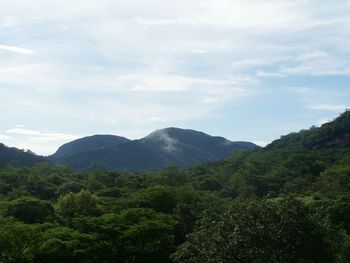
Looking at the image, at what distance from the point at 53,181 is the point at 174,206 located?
45.3m

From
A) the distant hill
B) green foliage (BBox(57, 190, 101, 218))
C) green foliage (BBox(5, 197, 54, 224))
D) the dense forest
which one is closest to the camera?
the dense forest

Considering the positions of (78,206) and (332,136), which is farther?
(332,136)

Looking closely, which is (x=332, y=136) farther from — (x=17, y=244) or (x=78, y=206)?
(x=17, y=244)

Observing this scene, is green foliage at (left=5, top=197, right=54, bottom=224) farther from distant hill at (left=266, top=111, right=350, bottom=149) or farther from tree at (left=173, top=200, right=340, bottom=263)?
distant hill at (left=266, top=111, right=350, bottom=149)

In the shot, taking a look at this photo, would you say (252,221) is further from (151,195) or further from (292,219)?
(151,195)

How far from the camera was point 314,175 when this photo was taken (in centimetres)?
9994

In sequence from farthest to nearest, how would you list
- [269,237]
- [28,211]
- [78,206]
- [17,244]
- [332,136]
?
[332,136] < [78,206] < [28,211] < [17,244] < [269,237]

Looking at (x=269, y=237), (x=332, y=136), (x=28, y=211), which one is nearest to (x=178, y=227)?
(x=28, y=211)

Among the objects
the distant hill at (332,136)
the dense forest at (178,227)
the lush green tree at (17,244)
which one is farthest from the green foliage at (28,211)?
the distant hill at (332,136)

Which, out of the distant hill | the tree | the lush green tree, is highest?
the distant hill

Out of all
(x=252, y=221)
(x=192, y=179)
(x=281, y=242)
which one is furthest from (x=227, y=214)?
(x=192, y=179)

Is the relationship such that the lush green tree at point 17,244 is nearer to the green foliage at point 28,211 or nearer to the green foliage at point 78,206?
the green foliage at point 28,211

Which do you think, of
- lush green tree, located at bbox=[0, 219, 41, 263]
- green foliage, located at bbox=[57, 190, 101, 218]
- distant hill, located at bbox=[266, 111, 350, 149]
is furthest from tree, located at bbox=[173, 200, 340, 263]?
distant hill, located at bbox=[266, 111, 350, 149]

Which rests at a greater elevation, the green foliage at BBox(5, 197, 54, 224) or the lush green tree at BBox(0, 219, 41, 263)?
the green foliage at BBox(5, 197, 54, 224)
